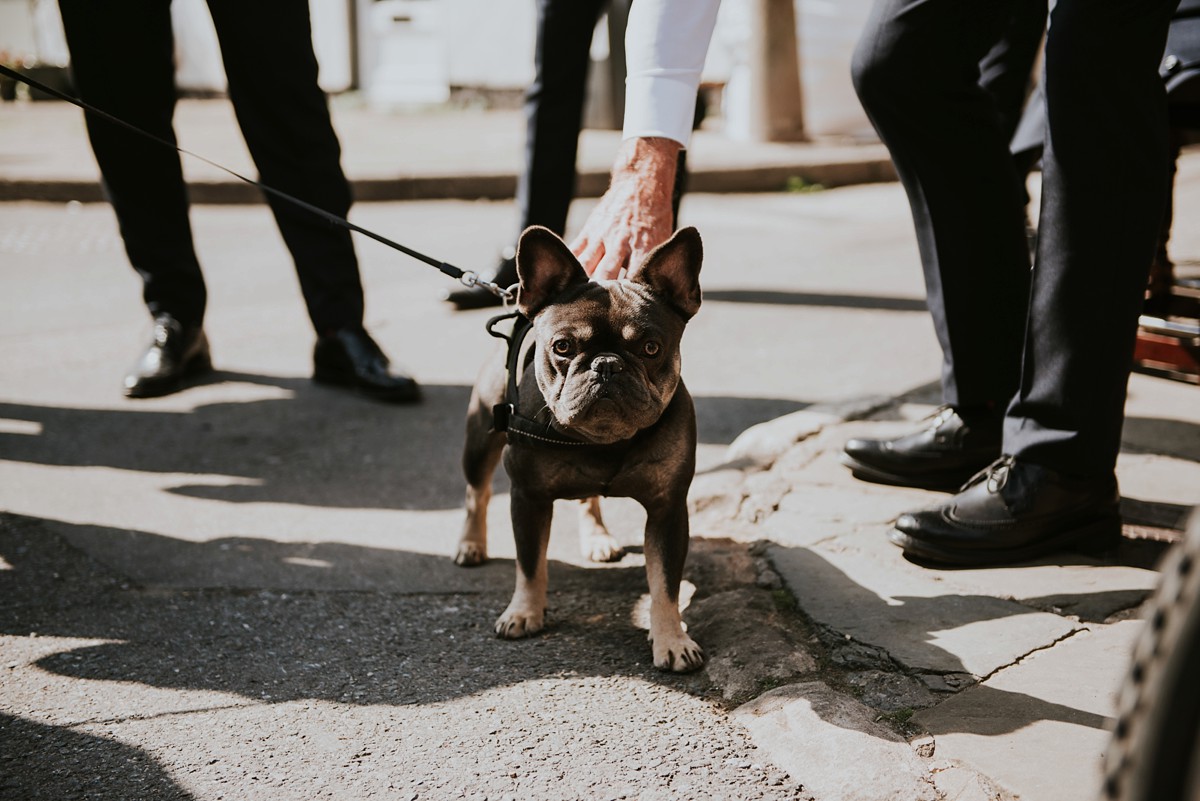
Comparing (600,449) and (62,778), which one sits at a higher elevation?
(600,449)

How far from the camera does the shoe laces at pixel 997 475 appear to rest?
106 inches

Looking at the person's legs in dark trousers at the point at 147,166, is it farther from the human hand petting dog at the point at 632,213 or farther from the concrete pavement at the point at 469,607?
the human hand petting dog at the point at 632,213

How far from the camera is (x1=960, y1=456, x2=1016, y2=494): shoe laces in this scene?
270 centimetres

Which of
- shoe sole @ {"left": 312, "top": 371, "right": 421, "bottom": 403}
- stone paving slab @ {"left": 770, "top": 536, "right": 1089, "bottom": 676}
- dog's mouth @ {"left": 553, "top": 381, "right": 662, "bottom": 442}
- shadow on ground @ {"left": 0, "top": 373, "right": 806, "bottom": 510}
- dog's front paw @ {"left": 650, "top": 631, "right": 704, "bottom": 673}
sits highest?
dog's mouth @ {"left": 553, "top": 381, "right": 662, "bottom": 442}

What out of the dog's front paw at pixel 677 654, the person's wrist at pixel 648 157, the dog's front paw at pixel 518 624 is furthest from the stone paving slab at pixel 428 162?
the dog's front paw at pixel 677 654

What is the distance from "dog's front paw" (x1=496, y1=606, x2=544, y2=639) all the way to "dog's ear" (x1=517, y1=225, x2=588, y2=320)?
2.17ft

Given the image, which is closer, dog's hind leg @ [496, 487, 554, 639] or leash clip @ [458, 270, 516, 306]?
dog's hind leg @ [496, 487, 554, 639]

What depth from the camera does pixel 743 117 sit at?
1095cm

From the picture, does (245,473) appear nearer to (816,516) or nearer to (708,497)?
(708,497)

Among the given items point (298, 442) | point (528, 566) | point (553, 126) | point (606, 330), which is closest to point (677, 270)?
point (606, 330)

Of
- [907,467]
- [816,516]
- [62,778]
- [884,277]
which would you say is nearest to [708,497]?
[816,516]

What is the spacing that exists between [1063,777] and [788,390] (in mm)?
2514

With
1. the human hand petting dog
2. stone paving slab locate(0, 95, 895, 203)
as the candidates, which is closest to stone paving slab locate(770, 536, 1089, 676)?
the human hand petting dog

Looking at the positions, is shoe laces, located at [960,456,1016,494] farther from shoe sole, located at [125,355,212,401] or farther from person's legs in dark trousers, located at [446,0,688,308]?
shoe sole, located at [125,355,212,401]
